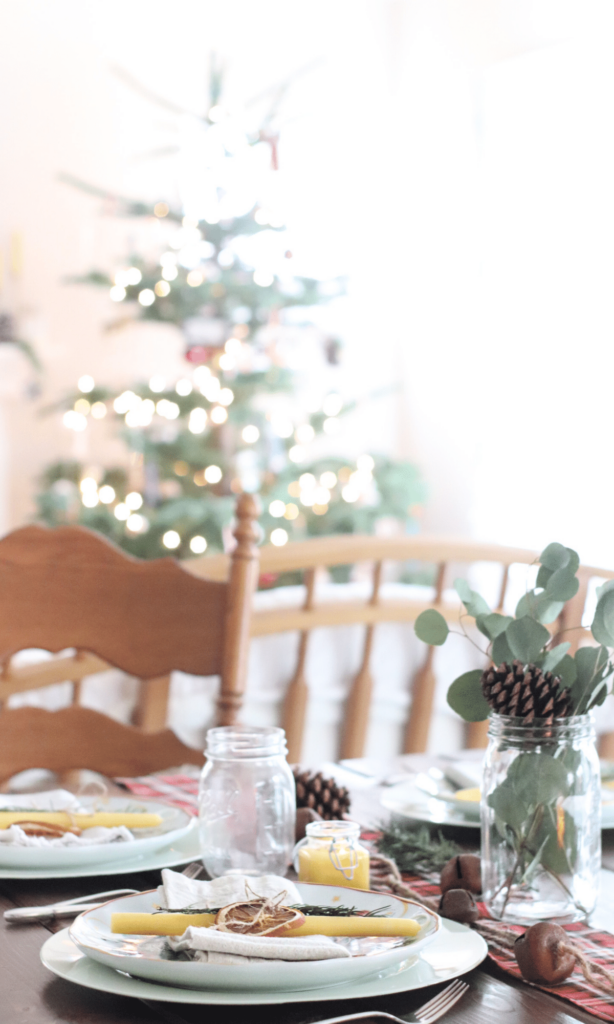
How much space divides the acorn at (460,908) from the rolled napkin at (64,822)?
0.23 meters

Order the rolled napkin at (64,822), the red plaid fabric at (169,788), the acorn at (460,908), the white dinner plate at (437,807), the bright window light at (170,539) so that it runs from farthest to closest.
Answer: the bright window light at (170,539) → the red plaid fabric at (169,788) → the white dinner plate at (437,807) → the rolled napkin at (64,822) → the acorn at (460,908)

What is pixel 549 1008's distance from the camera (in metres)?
0.57

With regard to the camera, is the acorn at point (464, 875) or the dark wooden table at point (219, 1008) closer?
the dark wooden table at point (219, 1008)

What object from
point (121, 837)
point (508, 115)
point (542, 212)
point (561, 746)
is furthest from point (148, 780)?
point (508, 115)

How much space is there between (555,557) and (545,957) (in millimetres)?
244

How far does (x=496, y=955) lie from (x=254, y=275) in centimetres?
342

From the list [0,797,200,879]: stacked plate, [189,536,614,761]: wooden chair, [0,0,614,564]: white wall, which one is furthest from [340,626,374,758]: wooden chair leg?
[0,0,614,564]: white wall

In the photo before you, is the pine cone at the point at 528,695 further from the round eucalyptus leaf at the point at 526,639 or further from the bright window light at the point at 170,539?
the bright window light at the point at 170,539

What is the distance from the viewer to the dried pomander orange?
57 centimetres

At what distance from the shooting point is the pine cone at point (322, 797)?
0.88 m

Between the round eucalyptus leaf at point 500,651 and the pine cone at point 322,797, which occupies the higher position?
the round eucalyptus leaf at point 500,651

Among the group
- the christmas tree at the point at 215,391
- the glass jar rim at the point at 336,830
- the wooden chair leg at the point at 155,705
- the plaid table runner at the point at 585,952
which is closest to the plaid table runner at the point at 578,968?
the plaid table runner at the point at 585,952

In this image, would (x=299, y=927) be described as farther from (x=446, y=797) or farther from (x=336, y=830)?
(x=446, y=797)

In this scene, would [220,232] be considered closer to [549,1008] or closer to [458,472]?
[458,472]
